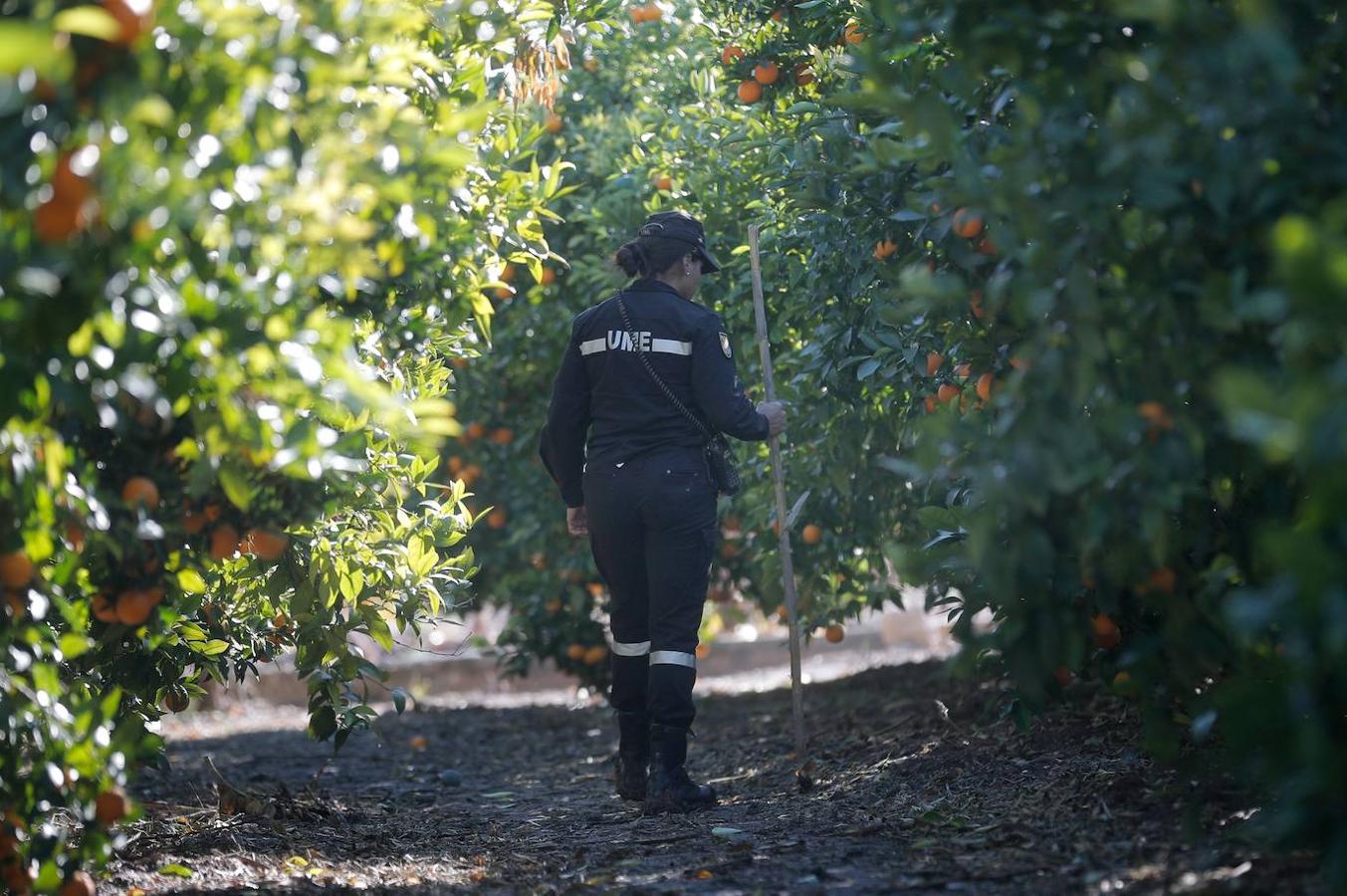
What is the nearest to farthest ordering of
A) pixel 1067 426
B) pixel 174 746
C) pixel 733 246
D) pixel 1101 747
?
1. pixel 1067 426
2. pixel 1101 747
3. pixel 733 246
4. pixel 174 746

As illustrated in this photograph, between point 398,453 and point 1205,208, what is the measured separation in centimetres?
235

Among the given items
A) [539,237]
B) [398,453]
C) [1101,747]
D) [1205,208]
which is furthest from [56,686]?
[1101,747]

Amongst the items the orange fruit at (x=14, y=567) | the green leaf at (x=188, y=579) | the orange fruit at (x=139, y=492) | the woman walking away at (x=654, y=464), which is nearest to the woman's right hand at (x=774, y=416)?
the woman walking away at (x=654, y=464)

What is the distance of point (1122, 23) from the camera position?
2725mm

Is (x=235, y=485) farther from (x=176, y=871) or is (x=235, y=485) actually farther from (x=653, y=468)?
(x=653, y=468)

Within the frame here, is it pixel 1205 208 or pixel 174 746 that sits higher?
pixel 1205 208

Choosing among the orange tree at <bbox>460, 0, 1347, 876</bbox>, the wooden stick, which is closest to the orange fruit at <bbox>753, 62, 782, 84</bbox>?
the wooden stick

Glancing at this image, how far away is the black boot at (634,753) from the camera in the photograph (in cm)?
471

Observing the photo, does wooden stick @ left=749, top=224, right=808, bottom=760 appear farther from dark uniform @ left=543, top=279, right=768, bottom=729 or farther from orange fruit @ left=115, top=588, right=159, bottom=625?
orange fruit @ left=115, top=588, right=159, bottom=625

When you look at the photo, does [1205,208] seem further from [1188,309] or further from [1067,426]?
[1067,426]

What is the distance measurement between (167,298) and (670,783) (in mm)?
2595

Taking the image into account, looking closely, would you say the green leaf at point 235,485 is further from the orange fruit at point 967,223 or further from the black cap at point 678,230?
the black cap at point 678,230

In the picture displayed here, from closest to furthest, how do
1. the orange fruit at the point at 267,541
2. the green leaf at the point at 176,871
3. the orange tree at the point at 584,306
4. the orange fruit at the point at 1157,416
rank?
the orange fruit at the point at 1157,416
the orange fruit at the point at 267,541
the green leaf at the point at 176,871
the orange tree at the point at 584,306

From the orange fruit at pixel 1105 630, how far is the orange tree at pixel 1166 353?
0.09m
